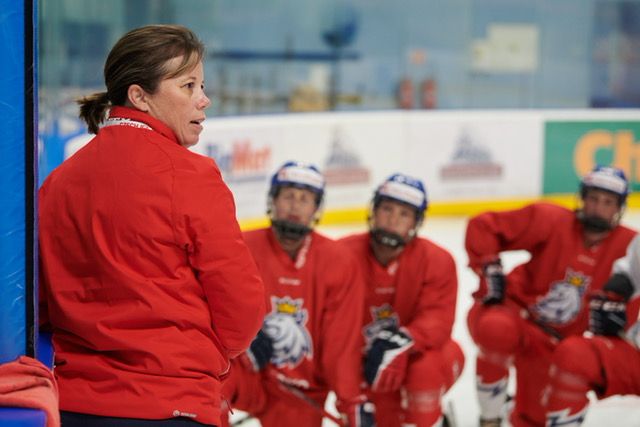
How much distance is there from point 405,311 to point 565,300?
2.10 feet

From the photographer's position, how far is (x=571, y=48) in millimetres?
10766

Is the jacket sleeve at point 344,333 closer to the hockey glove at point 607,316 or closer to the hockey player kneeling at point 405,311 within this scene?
the hockey player kneeling at point 405,311

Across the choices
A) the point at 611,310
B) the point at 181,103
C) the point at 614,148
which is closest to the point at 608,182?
the point at 611,310

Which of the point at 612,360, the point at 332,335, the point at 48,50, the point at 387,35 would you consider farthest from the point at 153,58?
the point at 387,35

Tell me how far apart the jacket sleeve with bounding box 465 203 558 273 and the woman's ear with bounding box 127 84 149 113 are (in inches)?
89.7

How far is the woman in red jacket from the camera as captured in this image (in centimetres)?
171

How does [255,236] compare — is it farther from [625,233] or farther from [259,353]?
[625,233]

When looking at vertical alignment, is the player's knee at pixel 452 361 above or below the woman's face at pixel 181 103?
below

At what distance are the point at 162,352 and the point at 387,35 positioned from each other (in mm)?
8814

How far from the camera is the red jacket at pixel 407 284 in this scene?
3574mm

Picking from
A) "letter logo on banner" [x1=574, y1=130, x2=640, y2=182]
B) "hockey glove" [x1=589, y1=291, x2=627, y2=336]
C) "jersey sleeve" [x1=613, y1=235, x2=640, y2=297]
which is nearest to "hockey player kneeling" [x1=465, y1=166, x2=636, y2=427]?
"jersey sleeve" [x1=613, y1=235, x2=640, y2=297]

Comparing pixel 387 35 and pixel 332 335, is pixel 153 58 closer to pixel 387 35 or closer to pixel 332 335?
pixel 332 335

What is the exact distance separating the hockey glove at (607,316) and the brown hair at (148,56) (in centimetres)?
201

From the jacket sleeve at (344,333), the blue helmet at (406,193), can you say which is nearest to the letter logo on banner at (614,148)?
the blue helmet at (406,193)
